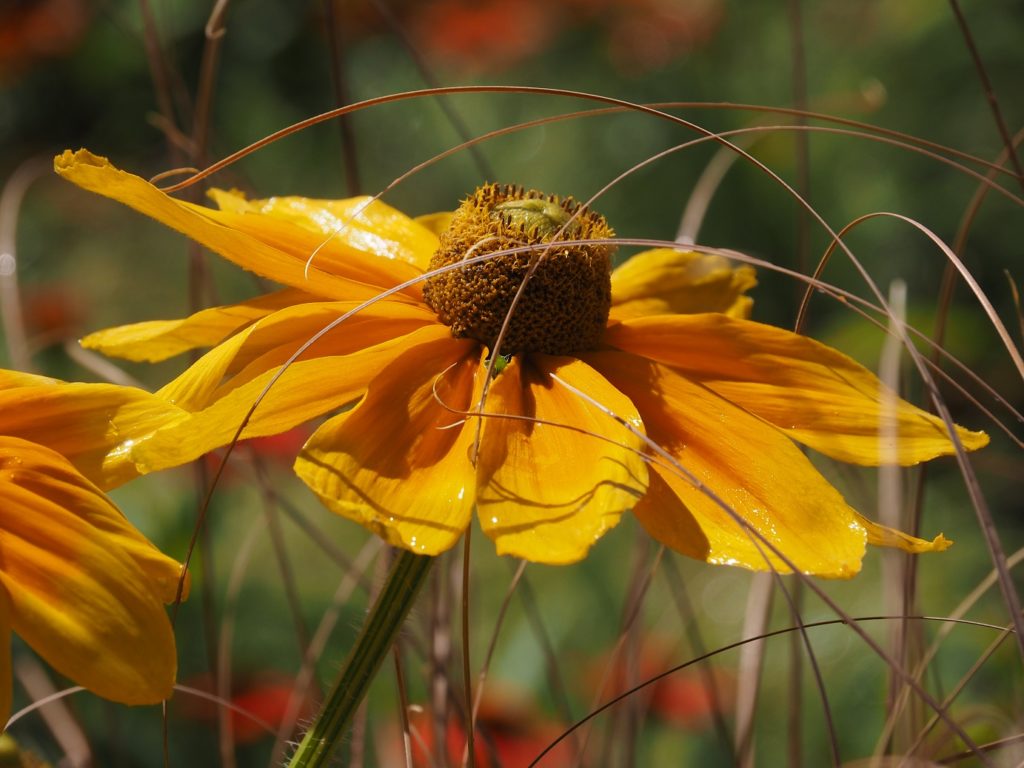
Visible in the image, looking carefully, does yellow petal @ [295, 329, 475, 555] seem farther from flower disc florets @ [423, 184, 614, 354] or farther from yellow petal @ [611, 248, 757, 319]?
yellow petal @ [611, 248, 757, 319]

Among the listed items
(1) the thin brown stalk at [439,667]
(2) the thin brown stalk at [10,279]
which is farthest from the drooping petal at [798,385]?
(2) the thin brown stalk at [10,279]

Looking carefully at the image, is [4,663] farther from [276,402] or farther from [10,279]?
[10,279]

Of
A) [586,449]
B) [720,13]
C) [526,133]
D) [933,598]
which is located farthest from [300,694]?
[720,13]

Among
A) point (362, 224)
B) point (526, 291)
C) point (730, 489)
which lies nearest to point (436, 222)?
point (362, 224)

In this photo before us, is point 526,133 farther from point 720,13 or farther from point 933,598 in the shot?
point 933,598

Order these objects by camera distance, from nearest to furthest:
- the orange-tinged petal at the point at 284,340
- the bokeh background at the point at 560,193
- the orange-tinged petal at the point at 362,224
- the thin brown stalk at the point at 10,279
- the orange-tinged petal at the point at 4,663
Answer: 1. the orange-tinged petal at the point at 4,663
2. the orange-tinged petal at the point at 284,340
3. the orange-tinged petal at the point at 362,224
4. the thin brown stalk at the point at 10,279
5. the bokeh background at the point at 560,193

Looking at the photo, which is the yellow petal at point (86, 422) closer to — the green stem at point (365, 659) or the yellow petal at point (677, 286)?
the green stem at point (365, 659)
